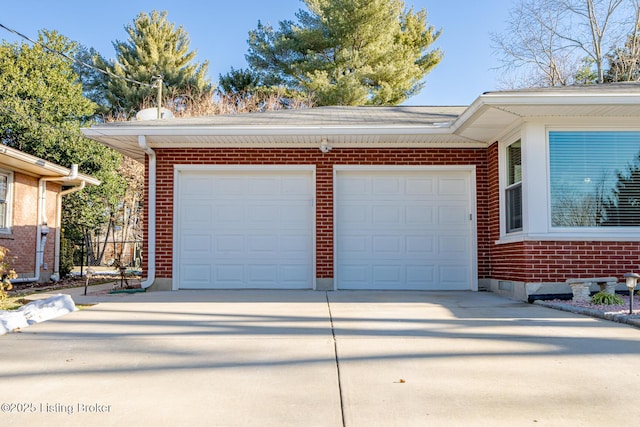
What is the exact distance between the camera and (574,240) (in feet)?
25.2

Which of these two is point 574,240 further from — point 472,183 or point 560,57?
point 560,57

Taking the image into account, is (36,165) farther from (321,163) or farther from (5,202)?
(321,163)

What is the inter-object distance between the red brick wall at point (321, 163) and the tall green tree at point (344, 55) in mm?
13836

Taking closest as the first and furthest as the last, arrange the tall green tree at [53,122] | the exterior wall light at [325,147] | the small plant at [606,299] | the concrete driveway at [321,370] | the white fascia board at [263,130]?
the concrete driveway at [321,370]
the small plant at [606,299]
the white fascia board at [263,130]
the exterior wall light at [325,147]
the tall green tree at [53,122]

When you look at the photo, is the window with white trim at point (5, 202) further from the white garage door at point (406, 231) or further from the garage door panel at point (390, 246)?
the garage door panel at point (390, 246)

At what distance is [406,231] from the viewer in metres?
9.68

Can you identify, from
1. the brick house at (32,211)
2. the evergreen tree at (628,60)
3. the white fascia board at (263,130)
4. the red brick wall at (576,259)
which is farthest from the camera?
the evergreen tree at (628,60)

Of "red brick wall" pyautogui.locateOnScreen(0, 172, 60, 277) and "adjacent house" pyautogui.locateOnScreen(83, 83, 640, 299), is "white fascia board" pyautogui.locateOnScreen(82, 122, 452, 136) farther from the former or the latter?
"red brick wall" pyautogui.locateOnScreen(0, 172, 60, 277)

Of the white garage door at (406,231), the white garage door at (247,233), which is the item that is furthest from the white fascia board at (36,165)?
the white garage door at (406,231)

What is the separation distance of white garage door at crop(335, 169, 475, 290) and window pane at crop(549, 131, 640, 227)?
2049 millimetres

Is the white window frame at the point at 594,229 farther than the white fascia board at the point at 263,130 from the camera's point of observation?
No

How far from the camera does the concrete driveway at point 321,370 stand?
298cm

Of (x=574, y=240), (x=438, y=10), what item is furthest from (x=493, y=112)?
(x=438, y=10)

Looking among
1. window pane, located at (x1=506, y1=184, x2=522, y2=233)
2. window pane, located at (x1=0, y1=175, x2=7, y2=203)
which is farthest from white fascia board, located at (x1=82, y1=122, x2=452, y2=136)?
window pane, located at (x1=0, y1=175, x2=7, y2=203)
